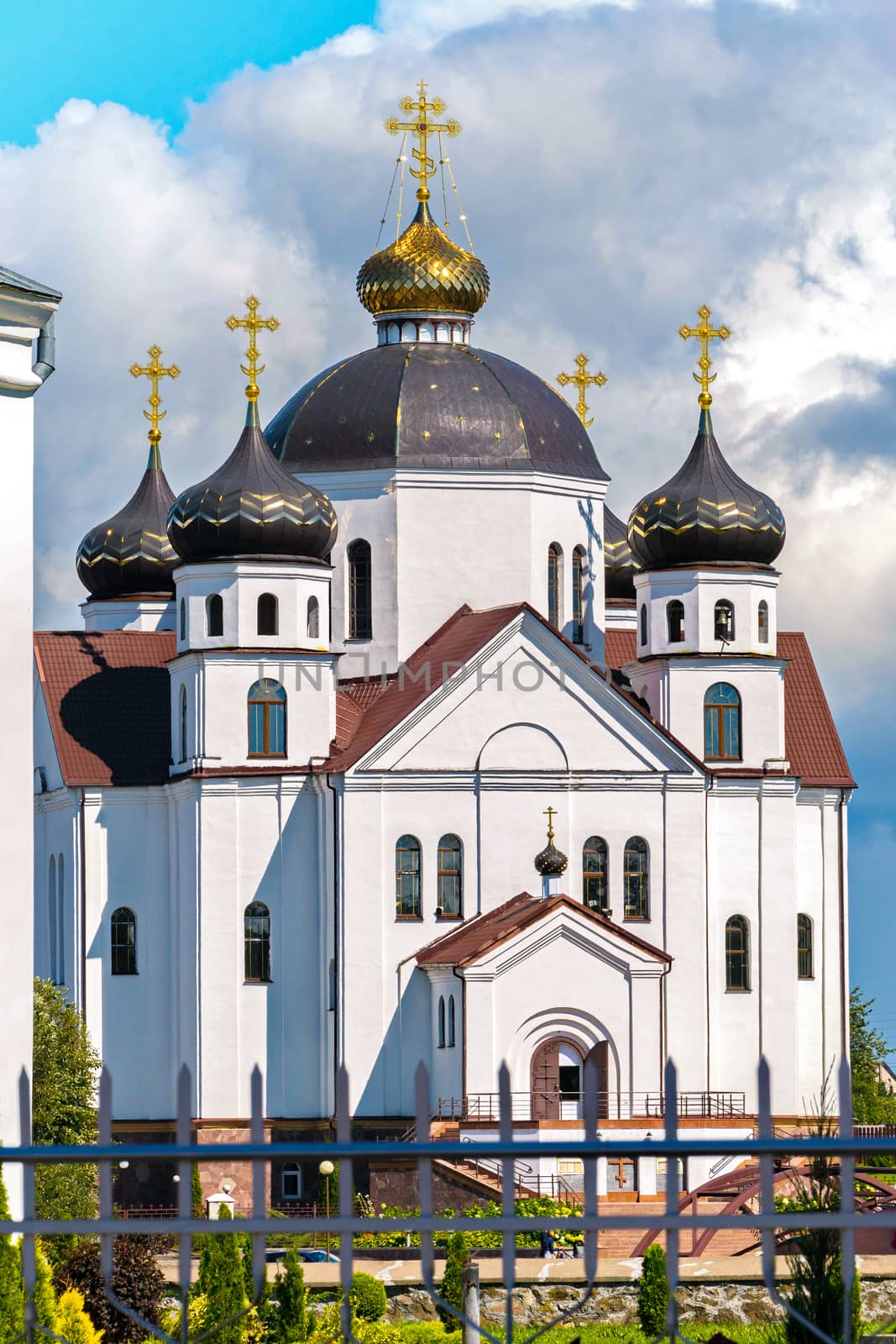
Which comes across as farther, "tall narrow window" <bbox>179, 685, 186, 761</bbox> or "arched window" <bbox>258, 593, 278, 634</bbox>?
"tall narrow window" <bbox>179, 685, 186, 761</bbox>

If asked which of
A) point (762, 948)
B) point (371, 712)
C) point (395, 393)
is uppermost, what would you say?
point (395, 393)

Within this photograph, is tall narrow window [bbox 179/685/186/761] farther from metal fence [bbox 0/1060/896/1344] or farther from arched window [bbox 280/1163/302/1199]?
metal fence [bbox 0/1060/896/1344]

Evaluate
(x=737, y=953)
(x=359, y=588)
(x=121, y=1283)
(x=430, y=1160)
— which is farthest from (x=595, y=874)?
(x=430, y=1160)

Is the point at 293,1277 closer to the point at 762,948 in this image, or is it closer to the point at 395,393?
the point at 762,948

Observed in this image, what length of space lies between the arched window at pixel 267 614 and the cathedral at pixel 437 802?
1.9 inches

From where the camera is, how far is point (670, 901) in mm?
36750

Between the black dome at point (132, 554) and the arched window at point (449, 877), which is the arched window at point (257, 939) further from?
the black dome at point (132, 554)

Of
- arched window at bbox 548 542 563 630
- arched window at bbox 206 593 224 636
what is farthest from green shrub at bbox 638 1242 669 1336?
arched window at bbox 548 542 563 630

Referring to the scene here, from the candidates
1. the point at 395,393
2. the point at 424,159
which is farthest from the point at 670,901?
the point at 424,159

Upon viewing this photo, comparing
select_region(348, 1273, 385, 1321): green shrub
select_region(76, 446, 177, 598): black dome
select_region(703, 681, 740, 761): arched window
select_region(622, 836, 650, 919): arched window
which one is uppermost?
select_region(76, 446, 177, 598): black dome

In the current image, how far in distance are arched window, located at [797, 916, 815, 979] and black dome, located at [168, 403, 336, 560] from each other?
9.77 meters

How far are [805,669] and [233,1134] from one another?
13395 millimetres

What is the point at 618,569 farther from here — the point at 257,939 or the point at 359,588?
the point at 257,939

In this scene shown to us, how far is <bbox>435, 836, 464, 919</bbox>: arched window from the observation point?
36156 millimetres
